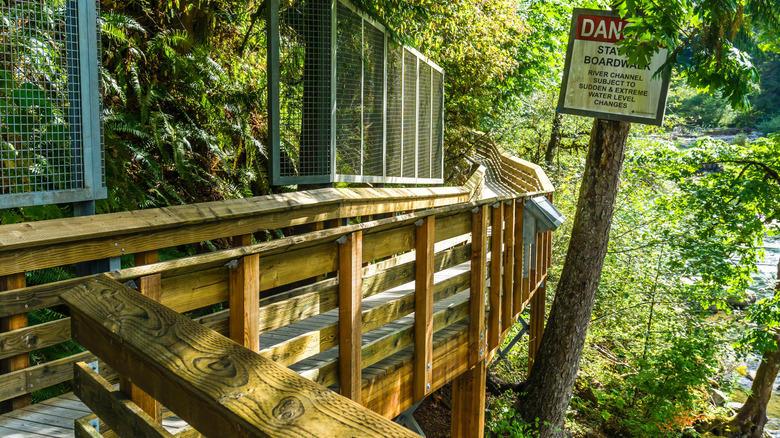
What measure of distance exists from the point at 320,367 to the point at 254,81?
5.92m

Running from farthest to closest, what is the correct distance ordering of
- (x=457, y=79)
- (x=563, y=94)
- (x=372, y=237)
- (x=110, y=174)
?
1. (x=457, y=79)
2. (x=563, y=94)
3. (x=110, y=174)
4. (x=372, y=237)

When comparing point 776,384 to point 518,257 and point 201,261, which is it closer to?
point 518,257

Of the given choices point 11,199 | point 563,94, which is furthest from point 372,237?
point 563,94

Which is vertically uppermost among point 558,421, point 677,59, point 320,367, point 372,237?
point 677,59

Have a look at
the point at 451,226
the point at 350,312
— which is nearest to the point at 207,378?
the point at 350,312

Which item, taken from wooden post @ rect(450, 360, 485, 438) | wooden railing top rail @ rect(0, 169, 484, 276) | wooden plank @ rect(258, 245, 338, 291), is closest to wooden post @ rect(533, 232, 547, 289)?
wooden post @ rect(450, 360, 485, 438)

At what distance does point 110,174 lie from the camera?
541 centimetres

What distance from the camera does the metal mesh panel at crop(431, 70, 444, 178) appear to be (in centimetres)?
1198

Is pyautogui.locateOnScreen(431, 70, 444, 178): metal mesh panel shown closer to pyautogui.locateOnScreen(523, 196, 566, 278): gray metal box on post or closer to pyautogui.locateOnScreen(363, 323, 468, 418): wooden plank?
pyautogui.locateOnScreen(523, 196, 566, 278): gray metal box on post

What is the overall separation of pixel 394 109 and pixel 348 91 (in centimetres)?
206

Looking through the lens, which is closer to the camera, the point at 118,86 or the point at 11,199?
the point at 11,199

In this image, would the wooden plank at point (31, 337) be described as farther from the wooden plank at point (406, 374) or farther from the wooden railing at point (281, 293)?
the wooden plank at point (406, 374)

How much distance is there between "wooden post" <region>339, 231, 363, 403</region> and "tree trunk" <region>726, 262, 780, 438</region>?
13584 mm

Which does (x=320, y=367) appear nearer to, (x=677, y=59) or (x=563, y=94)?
(x=677, y=59)
